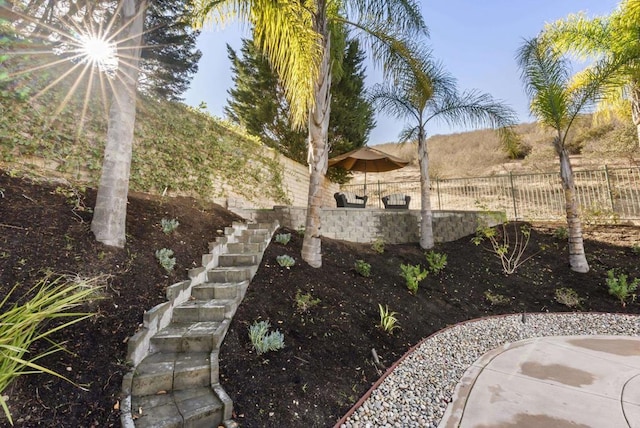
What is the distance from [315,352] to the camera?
2.89 meters

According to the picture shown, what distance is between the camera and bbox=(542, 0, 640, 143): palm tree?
241 inches

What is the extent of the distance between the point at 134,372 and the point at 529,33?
31.8 feet

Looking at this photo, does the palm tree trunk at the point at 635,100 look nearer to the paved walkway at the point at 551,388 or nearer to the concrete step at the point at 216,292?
the paved walkway at the point at 551,388

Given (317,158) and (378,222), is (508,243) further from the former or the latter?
(317,158)

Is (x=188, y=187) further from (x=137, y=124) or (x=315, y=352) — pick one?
Result: (x=315, y=352)

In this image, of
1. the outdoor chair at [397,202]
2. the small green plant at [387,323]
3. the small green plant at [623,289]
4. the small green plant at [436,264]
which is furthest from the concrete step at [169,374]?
the small green plant at [623,289]

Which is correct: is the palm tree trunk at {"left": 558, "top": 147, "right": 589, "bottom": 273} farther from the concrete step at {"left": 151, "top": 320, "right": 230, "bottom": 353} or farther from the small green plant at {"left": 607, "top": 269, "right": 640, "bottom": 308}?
the concrete step at {"left": 151, "top": 320, "right": 230, "bottom": 353}

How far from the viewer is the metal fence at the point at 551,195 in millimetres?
7395

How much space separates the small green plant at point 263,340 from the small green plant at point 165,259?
1257 mm

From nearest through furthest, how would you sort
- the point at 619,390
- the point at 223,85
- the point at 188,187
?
the point at 619,390 < the point at 188,187 < the point at 223,85

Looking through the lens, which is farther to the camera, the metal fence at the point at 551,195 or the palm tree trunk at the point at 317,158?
the metal fence at the point at 551,195

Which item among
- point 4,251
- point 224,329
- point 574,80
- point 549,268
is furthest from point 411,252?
point 4,251

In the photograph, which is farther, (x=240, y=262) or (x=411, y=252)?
(x=411, y=252)

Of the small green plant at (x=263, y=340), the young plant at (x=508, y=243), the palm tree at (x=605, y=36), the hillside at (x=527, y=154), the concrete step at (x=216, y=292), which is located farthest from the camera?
the hillside at (x=527, y=154)
